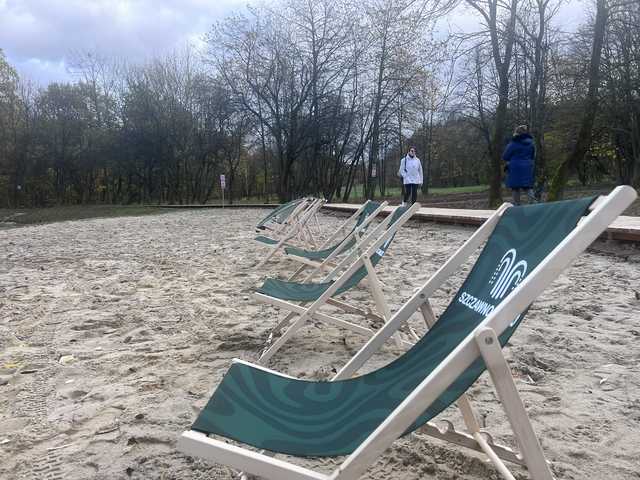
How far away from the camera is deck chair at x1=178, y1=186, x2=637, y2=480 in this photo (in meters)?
1.07

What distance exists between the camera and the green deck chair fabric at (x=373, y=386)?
1.33 m

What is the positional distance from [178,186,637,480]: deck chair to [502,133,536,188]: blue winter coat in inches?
296

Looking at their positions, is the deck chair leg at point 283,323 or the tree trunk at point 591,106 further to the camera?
the tree trunk at point 591,106

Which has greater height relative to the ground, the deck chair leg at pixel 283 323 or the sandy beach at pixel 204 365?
the deck chair leg at pixel 283 323

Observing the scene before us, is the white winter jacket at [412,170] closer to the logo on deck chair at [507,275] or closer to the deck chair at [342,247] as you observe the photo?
the deck chair at [342,247]

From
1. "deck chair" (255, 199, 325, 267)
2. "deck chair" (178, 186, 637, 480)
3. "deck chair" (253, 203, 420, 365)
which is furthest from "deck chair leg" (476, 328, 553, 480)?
"deck chair" (255, 199, 325, 267)

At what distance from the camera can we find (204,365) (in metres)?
2.83

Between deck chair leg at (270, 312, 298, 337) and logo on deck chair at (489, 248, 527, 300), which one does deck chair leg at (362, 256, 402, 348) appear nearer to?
deck chair leg at (270, 312, 298, 337)

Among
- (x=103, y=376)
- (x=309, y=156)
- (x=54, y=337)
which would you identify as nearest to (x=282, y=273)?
(x=54, y=337)

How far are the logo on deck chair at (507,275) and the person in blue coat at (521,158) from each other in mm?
7755

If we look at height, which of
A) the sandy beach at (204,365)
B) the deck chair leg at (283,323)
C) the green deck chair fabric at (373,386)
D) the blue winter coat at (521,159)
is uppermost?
the blue winter coat at (521,159)

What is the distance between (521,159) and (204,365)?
25.0ft

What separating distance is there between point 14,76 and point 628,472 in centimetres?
3769

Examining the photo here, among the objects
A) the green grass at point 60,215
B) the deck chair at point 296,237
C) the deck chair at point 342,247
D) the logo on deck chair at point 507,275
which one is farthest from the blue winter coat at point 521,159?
the green grass at point 60,215
